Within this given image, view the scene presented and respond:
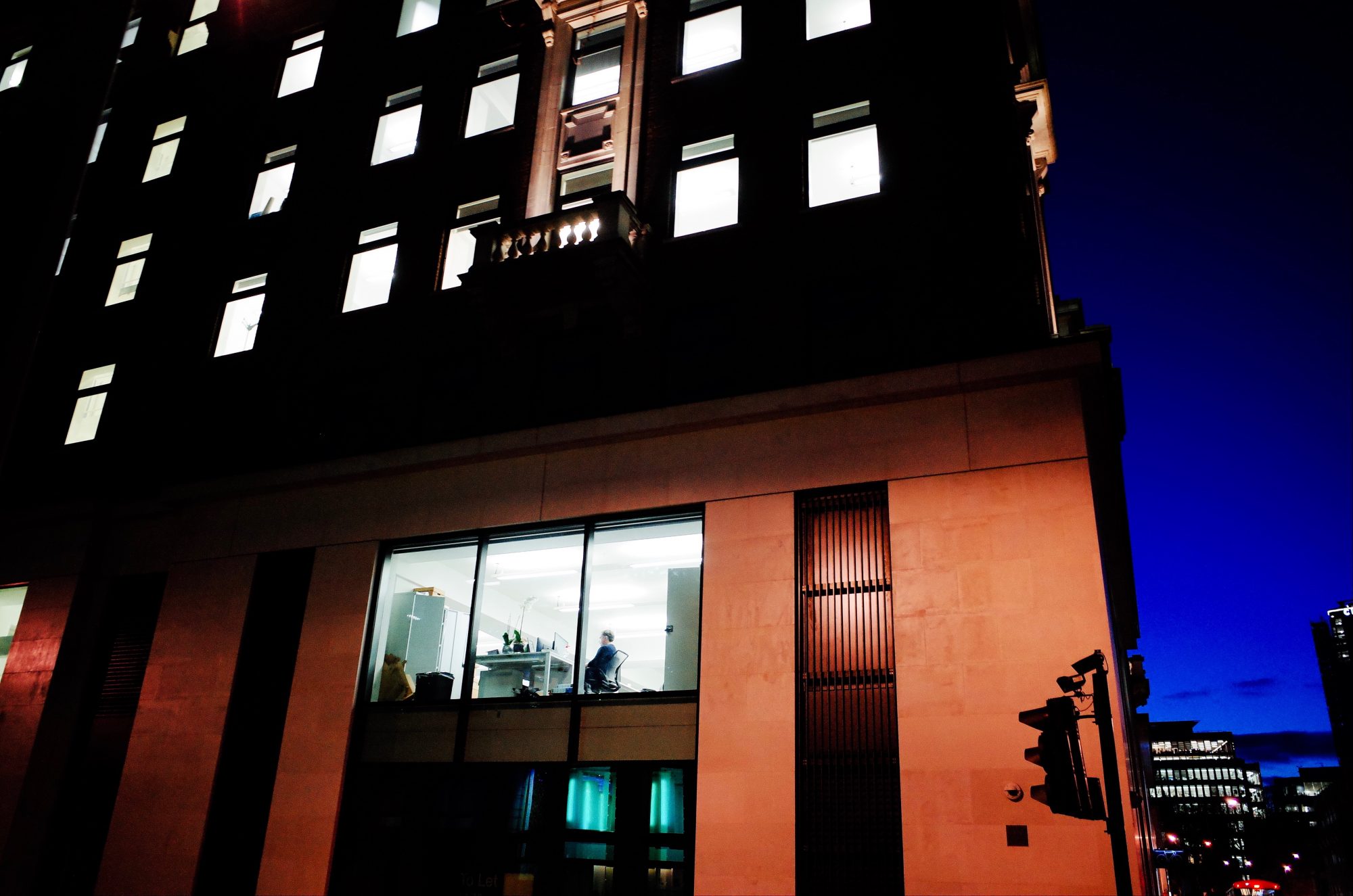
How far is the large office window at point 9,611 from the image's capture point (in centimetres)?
2095

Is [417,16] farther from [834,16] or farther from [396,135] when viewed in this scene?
[834,16]

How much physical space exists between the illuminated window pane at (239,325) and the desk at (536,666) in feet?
37.3

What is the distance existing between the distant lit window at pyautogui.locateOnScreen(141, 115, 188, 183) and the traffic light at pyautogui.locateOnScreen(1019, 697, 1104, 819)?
27.6 metres

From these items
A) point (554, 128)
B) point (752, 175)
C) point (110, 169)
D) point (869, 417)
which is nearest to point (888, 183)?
point (752, 175)

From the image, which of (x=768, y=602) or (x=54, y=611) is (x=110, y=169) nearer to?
(x=54, y=611)

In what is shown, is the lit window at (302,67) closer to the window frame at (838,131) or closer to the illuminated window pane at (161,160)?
the illuminated window pane at (161,160)

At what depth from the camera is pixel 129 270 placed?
83.0 ft

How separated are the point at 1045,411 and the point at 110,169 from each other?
28.0m

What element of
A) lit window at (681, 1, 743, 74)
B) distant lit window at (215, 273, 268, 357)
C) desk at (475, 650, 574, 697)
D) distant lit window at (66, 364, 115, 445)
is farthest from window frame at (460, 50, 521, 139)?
desk at (475, 650, 574, 697)

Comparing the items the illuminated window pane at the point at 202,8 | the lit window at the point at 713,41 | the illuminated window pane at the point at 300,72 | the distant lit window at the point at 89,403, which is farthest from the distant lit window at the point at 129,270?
the lit window at the point at 713,41

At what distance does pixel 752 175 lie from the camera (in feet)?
60.3

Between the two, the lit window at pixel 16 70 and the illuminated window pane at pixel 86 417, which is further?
the lit window at pixel 16 70

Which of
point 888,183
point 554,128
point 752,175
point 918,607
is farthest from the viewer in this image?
point 554,128

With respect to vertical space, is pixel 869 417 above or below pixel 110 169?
below
